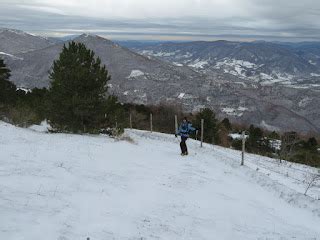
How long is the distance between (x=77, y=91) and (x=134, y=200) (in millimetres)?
15240

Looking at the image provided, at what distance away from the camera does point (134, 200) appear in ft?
29.1

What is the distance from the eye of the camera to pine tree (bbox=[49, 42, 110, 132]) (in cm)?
2264

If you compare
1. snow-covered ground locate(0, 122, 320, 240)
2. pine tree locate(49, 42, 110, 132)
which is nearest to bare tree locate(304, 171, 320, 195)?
snow-covered ground locate(0, 122, 320, 240)

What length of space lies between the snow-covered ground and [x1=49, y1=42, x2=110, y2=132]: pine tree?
8191mm

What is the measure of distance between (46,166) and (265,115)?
192 m

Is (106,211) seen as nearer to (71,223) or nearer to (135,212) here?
(135,212)

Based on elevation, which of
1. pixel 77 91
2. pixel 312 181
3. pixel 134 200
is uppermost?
pixel 77 91

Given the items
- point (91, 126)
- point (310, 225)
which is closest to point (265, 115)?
point (91, 126)

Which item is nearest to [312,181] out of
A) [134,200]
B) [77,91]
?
[134,200]

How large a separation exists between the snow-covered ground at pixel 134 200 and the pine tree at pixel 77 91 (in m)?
8.19

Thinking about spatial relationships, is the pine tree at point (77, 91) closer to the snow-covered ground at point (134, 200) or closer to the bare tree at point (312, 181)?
the snow-covered ground at point (134, 200)

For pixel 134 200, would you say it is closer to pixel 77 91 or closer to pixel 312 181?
pixel 312 181

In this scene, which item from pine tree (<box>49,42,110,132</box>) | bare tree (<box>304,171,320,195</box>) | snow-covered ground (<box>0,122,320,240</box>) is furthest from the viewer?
pine tree (<box>49,42,110,132</box>)

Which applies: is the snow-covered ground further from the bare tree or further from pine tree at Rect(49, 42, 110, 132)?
pine tree at Rect(49, 42, 110, 132)
